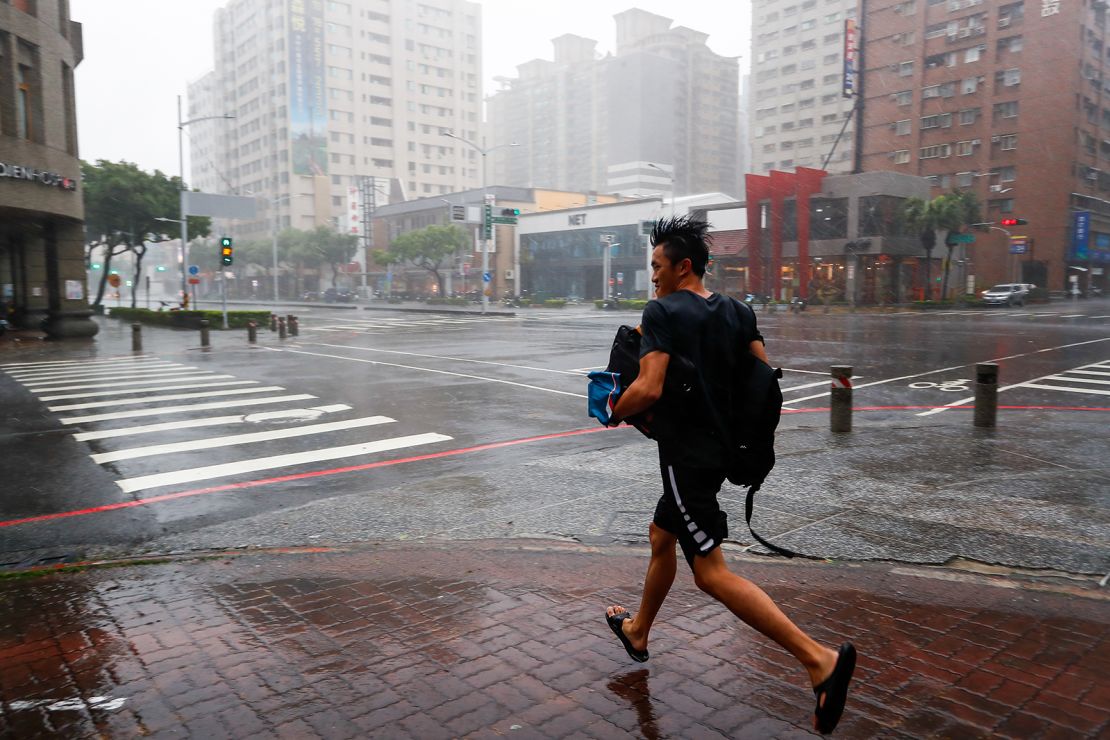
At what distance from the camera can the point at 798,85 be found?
10175cm

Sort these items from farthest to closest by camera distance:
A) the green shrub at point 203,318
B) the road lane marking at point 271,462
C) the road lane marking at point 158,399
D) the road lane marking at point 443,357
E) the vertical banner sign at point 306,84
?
1. the vertical banner sign at point 306,84
2. the green shrub at point 203,318
3. the road lane marking at point 443,357
4. the road lane marking at point 158,399
5. the road lane marking at point 271,462

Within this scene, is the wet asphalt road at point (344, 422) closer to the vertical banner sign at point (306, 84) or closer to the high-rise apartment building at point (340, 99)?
the high-rise apartment building at point (340, 99)

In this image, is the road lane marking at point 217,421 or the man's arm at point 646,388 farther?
the road lane marking at point 217,421

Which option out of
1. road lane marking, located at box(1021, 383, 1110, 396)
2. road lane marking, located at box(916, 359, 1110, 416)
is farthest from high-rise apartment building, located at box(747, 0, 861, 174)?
road lane marking, located at box(1021, 383, 1110, 396)

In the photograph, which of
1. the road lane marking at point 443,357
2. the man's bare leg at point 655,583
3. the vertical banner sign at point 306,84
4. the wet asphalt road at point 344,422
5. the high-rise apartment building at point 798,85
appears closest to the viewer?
the man's bare leg at point 655,583

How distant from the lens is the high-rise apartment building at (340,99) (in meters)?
110

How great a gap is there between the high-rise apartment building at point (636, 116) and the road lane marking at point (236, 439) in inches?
4617

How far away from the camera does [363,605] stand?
4.41m

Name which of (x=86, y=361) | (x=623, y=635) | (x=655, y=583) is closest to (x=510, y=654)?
(x=623, y=635)

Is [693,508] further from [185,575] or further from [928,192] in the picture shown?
[928,192]

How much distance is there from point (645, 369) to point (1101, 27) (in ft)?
283

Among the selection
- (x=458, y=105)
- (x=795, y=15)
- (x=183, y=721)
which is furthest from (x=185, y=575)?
(x=458, y=105)

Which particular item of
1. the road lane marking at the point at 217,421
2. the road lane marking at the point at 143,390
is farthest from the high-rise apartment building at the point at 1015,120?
the road lane marking at the point at 217,421

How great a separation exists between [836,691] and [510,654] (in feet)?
5.21
